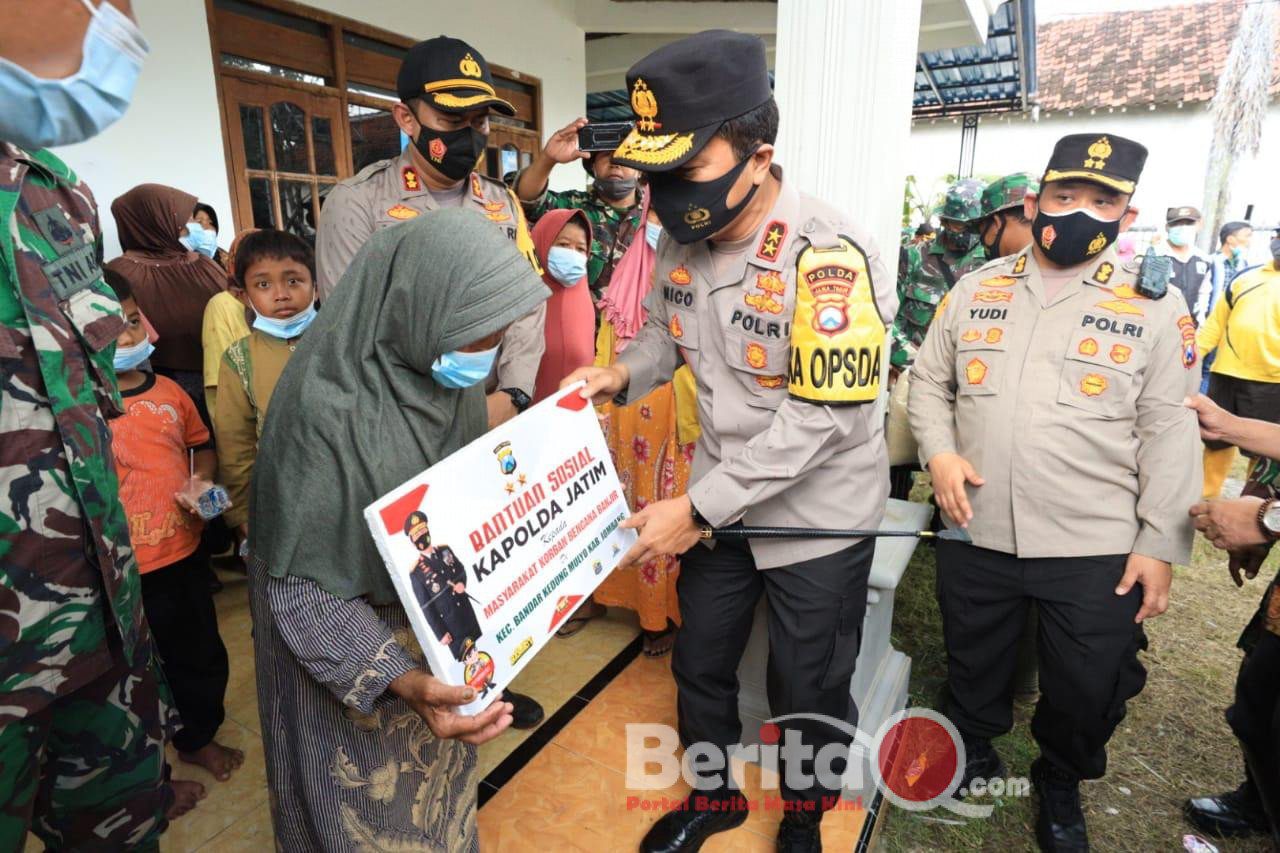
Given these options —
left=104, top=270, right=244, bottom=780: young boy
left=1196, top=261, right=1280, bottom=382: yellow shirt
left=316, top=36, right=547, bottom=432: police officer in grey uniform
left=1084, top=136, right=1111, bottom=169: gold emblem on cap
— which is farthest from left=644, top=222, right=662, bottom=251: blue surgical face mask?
left=1196, top=261, right=1280, bottom=382: yellow shirt

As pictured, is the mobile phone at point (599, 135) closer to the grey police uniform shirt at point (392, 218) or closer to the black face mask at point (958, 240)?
the grey police uniform shirt at point (392, 218)

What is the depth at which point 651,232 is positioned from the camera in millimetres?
2766

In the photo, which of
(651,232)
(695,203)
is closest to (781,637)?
(695,203)

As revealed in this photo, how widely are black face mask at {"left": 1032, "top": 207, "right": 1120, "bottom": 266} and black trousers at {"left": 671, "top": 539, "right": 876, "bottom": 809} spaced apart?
974 millimetres

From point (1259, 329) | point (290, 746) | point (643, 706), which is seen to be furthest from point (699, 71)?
point (1259, 329)

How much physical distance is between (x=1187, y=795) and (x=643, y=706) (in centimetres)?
187

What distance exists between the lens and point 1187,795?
7.79 ft

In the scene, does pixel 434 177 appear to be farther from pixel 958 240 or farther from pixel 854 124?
pixel 958 240

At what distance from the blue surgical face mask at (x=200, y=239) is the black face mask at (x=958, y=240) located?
423cm

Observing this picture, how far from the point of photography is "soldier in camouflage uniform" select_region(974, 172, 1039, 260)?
A: 3.22m

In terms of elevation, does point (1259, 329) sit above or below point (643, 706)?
above

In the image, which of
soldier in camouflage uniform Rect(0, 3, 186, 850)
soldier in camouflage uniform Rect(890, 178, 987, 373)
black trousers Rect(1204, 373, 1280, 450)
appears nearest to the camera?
soldier in camouflage uniform Rect(0, 3, 186, 850)

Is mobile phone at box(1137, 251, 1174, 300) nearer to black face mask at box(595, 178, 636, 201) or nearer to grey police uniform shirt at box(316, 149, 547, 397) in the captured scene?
grey police uniform shirt at box(316, 149, 547, 397)

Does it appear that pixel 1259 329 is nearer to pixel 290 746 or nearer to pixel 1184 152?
pixel 290 746
